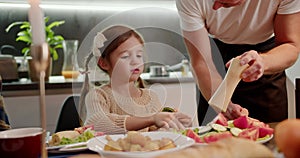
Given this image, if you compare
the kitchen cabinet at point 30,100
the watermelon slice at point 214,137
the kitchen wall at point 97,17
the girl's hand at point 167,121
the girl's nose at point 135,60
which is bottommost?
the kitchen cabinet at point 30,100

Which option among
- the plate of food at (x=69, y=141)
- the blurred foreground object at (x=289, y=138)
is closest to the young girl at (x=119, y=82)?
the plate of food at (x=69, y=141)

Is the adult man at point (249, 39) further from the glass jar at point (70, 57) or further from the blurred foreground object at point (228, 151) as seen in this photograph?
the glass jar at point (70, 57)

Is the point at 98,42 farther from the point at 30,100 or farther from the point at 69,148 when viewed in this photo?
the point at 30,100

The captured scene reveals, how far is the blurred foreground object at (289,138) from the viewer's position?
546mm

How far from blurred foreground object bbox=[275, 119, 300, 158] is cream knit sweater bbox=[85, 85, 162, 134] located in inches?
28.5

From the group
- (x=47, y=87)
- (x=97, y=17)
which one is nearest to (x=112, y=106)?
(x=47, y=87)

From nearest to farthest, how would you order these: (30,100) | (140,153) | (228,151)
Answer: (228,151) < (140,153) < (30,100)

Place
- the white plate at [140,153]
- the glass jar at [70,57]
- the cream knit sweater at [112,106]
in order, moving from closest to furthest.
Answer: the white plate at [140,153] < the cream knit sweater at [112,106] < the glass jar at [70,57]

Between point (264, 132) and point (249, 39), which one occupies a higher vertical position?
point (249, 39)

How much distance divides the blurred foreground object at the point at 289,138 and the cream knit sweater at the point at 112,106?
2.38ft

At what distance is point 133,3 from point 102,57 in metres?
1.46

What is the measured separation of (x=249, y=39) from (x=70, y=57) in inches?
53.3

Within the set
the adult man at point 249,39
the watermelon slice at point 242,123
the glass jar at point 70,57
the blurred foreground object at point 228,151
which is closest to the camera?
the blurred foreground object at point 228,151

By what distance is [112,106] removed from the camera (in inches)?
54.9
